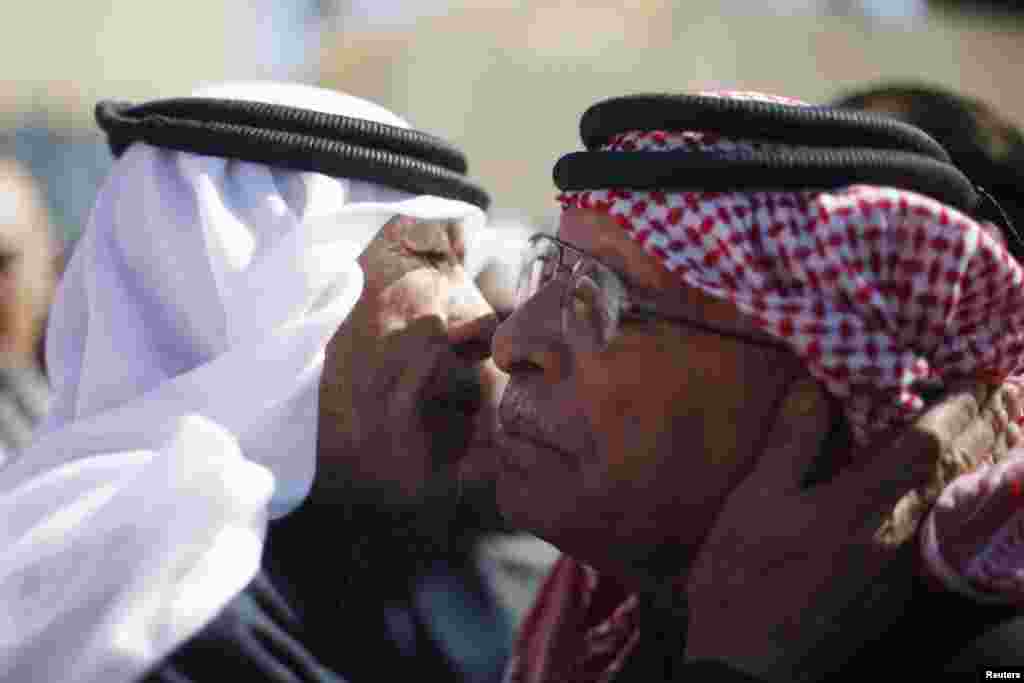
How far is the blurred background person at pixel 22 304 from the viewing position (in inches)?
267

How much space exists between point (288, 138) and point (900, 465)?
1943 millimetres

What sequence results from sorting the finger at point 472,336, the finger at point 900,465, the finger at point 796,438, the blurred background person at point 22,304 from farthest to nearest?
the blurred background person at point 22,304 → the finger at point 472,336 → the finger at point 796,438 → the finger at point 900,465

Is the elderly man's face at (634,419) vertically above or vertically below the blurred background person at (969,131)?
below

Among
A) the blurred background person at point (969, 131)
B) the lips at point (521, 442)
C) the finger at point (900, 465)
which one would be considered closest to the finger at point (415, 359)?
the lips at point (521, 442)

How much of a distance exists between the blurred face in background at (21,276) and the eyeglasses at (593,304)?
4.69 meters

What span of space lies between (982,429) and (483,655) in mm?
1855

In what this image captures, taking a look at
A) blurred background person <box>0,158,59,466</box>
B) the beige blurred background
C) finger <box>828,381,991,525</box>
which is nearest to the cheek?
finger <box>828,381,991,525</box>

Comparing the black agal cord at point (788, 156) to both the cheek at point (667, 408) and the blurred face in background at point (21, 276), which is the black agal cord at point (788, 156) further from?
the blurred face in background at point (21, 276)

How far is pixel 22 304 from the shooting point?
23.3 ft

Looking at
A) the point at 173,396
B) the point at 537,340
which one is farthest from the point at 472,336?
the point at 173,396

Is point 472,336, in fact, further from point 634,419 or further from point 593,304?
point 634,419

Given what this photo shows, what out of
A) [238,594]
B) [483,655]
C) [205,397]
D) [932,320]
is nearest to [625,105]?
[932,320]

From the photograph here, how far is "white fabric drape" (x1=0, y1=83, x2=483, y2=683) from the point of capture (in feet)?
9.80

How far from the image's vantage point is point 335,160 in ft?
12.1
